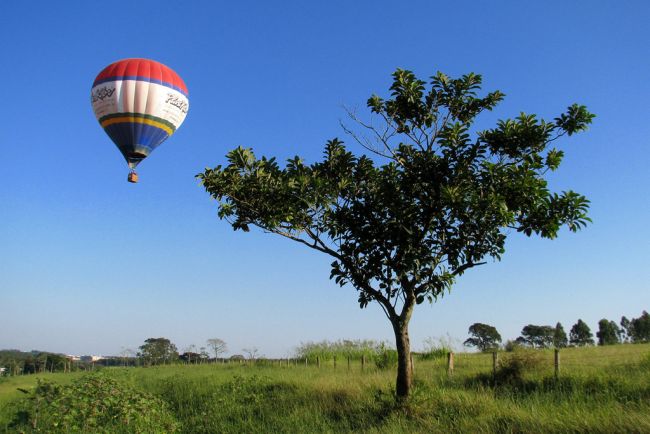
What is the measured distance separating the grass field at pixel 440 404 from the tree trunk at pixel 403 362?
0.32 metres

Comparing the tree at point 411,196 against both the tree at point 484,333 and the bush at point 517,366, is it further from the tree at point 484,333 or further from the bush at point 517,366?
the tree at point 484,333

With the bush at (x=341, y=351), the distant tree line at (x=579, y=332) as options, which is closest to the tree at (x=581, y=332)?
the distant tree line at (x=579, y=332)

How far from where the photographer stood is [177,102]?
29.5m

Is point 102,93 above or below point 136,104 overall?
above

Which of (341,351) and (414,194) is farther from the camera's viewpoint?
(341,351)

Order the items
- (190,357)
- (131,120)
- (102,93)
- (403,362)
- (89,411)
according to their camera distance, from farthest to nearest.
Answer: (190,357)
(102,93)
(131,120)
(403,362)
(89,411)

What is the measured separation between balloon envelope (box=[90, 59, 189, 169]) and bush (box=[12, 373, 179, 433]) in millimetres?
16329

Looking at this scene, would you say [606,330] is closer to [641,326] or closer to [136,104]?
[641,326]

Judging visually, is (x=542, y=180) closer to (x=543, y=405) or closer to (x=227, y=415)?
(x=543, y=405)

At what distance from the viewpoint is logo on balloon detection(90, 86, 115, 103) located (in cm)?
2769

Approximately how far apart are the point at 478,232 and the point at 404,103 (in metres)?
4.28

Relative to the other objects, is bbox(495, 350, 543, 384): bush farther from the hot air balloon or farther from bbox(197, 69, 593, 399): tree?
the hot air balloon

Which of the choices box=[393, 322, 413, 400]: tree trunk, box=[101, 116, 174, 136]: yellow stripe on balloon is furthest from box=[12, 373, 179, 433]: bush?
box=[101, 116, 174, 136]: yellow stripe on balloon

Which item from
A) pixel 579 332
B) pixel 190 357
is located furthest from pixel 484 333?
pixel 190 357
